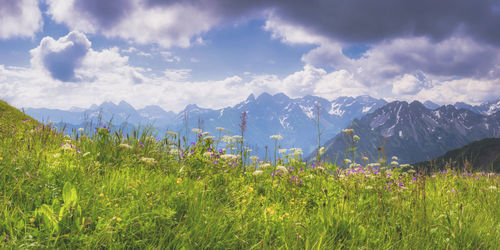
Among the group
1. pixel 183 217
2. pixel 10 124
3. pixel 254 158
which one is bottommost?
pixel 183 217

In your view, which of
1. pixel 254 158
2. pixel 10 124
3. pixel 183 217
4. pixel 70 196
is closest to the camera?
pixel 70 196

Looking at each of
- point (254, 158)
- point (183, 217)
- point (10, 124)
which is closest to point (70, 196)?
point (183, 217)

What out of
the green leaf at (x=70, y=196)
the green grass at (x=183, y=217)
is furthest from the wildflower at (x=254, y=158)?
the green leaf at (x=70, y=196)

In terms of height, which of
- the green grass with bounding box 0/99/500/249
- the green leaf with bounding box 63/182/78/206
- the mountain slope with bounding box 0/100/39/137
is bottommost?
the green grass with bounding box 0/99/500/249

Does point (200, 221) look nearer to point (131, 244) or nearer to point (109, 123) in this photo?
point (131, 244)

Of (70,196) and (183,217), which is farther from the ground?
(70,196)

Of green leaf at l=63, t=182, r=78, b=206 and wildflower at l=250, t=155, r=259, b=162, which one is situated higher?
green leaf at l=63, t=182, r=78, b=206

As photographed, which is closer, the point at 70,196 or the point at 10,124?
the point at 70,196

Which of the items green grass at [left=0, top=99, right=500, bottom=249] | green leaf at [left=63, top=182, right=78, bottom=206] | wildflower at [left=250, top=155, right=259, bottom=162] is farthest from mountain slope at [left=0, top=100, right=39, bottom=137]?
wildflower at [left=250, top=155, right=259, bottom=162]

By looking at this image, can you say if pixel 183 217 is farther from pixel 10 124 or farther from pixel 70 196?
pixel 10 124

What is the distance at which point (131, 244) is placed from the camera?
8.55ft

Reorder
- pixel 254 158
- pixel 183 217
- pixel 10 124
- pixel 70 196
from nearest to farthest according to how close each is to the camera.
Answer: pixel 70 196 < pixel 183 217 < pixel 254 158 < pixel 10 124

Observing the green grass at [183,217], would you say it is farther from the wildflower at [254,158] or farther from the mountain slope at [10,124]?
the wildflower at [254,158]

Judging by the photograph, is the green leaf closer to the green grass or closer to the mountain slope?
the green grass
